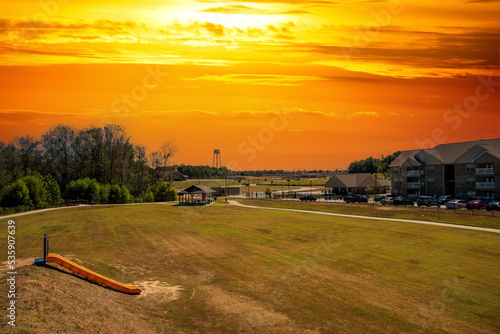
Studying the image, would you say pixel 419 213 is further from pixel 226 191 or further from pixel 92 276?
pixel 226 191

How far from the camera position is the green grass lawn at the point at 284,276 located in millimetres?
17219

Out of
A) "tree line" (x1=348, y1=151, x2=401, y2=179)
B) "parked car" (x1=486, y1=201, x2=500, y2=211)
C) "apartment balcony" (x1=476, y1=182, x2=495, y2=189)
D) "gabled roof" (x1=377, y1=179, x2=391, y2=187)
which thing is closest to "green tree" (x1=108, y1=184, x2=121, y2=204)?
"parked car" (x1=486, y1=201, x2=500, y2=211)

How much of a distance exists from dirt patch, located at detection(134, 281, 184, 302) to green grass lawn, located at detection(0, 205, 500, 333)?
56 centimetres

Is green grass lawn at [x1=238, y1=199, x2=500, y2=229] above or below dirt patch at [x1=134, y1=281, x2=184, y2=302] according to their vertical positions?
above

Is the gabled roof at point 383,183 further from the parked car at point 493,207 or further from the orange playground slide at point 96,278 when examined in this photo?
the orange playground slide at point 96,278

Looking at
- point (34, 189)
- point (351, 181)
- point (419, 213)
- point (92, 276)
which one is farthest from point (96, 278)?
point (351, 181)

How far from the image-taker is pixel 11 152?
95.7m

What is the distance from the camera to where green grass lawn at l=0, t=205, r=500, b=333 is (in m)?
17.2

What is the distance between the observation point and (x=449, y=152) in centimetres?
8350

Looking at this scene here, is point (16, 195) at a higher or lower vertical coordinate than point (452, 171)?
lower

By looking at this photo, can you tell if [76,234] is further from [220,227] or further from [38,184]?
[38,184]

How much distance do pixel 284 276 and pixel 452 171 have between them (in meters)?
71.7

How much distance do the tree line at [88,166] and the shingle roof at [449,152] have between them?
60003 millimetres

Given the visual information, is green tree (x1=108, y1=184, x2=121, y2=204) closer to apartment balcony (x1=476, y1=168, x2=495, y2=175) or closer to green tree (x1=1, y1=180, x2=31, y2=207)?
green tree (x1=1, y1=180, x2=31, y2=207)
